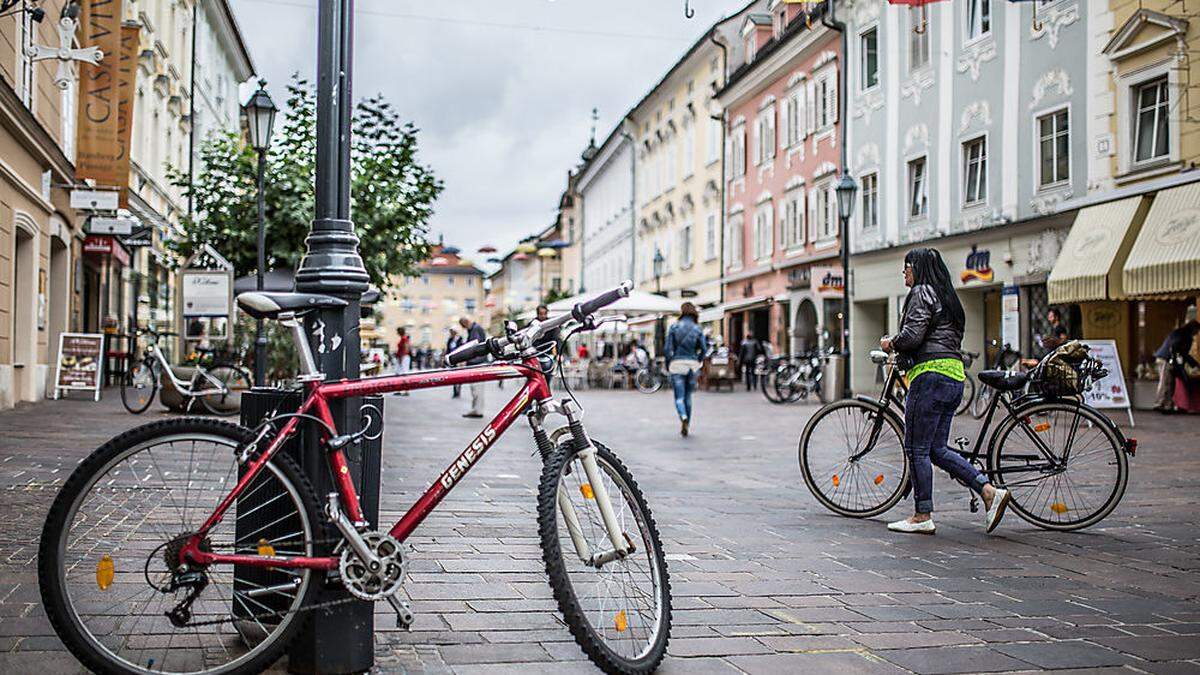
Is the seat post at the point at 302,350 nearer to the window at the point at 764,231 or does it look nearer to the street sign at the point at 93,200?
the street sign at the point at 93,200

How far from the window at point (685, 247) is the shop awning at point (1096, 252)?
2778 centimetres

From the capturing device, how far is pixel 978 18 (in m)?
25.1

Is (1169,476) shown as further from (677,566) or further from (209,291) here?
(209,291)

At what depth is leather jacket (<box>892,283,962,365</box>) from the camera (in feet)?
23.5

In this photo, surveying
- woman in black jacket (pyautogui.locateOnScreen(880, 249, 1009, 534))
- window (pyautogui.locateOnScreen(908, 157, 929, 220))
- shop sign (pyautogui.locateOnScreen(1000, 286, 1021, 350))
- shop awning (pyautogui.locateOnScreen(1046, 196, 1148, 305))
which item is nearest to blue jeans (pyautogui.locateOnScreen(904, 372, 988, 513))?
woman in black jacket (pyautogui.locateOnScreen(880, 249, 1009, 534))

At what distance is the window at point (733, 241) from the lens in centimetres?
4194

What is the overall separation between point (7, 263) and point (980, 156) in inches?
723

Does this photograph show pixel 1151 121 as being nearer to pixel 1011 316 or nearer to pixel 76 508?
pixel 1011 316

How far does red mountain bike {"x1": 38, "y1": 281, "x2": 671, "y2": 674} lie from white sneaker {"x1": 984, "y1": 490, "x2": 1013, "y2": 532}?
3826mm

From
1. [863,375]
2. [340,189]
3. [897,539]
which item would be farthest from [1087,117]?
[340,189]

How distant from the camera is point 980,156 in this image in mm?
25500

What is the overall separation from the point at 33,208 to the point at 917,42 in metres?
18.9

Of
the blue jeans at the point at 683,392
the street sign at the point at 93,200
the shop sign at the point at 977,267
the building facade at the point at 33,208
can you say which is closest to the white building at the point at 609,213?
the shop sign at the point at 977,267

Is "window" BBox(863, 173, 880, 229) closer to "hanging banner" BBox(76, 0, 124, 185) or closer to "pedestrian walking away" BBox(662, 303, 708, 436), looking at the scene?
"pedestrian walking away" BBox(662, 303, 708, 436)
